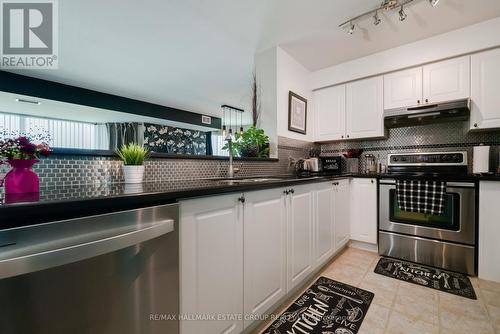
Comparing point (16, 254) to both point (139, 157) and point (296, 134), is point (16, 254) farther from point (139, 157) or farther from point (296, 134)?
point (296, 134)

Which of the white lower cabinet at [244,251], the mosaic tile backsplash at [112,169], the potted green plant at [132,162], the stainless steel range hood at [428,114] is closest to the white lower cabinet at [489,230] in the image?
the stainless steel range hood at [428,114]

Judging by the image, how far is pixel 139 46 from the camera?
2715 mm

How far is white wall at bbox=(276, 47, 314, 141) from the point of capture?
8.39 feet

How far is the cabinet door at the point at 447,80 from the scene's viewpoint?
2164 mm

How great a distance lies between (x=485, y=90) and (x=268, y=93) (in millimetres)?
2171

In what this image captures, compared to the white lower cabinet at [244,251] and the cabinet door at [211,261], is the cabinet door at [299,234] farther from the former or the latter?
the cabinet door at [211,261]

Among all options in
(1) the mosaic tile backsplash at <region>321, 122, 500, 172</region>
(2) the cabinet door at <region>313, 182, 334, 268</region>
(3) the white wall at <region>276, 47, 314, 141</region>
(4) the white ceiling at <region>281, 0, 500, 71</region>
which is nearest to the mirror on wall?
(3) the white wall at <region>276, 47, 314, 141</region>

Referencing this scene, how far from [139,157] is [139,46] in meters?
2.29

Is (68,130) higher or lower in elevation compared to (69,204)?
higher

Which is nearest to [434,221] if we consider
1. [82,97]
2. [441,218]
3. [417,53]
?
[441,218]

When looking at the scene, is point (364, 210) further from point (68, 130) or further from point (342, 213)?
point (68, 130)

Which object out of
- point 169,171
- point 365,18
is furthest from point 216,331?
point 365,18

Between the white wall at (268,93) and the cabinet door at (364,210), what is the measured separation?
1.07 metres

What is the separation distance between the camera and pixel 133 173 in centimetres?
116
